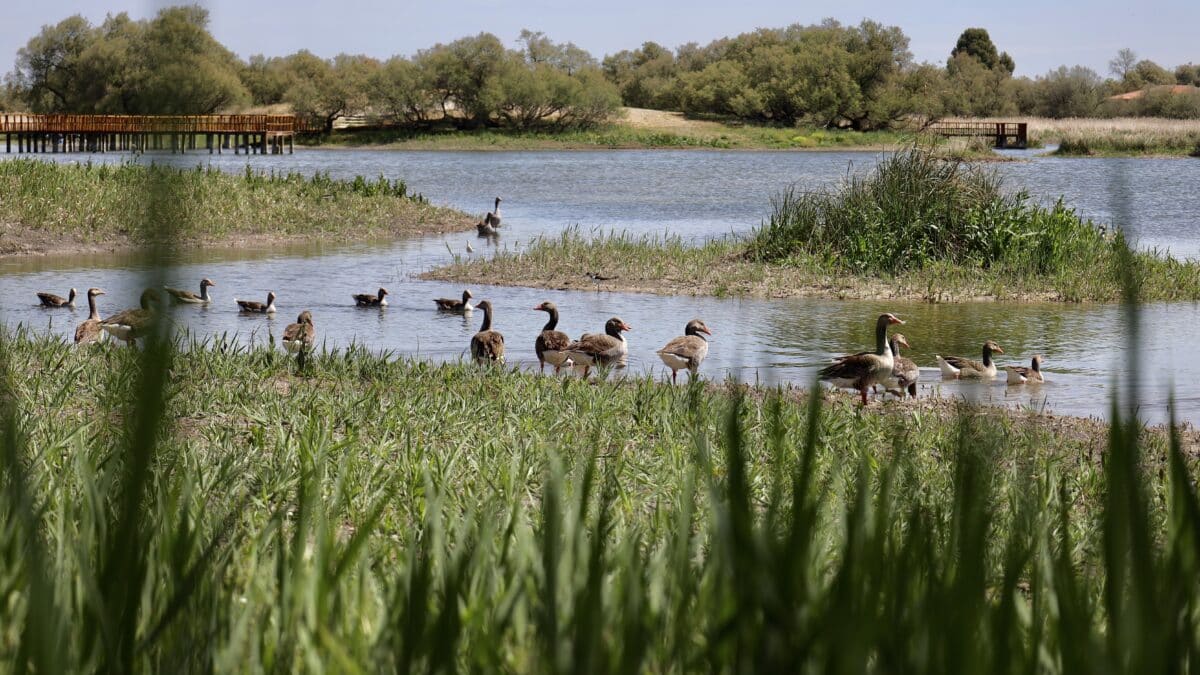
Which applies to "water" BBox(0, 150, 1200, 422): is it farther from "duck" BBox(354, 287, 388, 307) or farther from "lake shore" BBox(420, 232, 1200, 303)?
"lake shore" BBox(420, 232, 1200, 303)

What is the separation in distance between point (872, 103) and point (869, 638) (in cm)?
10139

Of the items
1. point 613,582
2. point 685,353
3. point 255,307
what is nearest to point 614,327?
point 685,353

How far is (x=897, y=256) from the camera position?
19656mm

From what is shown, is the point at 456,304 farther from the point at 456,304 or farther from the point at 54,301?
the point at 54,301

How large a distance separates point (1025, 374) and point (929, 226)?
8431 mm

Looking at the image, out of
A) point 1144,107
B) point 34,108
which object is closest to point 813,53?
point 1144,107

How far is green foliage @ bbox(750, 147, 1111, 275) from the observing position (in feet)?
63.7

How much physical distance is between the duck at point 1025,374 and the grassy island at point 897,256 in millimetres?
6144

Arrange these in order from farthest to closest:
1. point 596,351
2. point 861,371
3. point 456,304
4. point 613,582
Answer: point 456,304 → point 596,351 → point 861,371 → point 613,582

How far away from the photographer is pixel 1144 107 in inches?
2766

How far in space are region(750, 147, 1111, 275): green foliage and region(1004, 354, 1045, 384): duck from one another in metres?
7.39

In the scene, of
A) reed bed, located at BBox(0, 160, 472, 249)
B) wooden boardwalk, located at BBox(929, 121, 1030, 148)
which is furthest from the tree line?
reed bed, located at BBox(0, 160, 472, 249)

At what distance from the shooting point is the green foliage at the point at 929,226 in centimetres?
1942

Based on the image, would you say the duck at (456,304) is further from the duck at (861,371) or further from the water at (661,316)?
the duck at (861,371)
